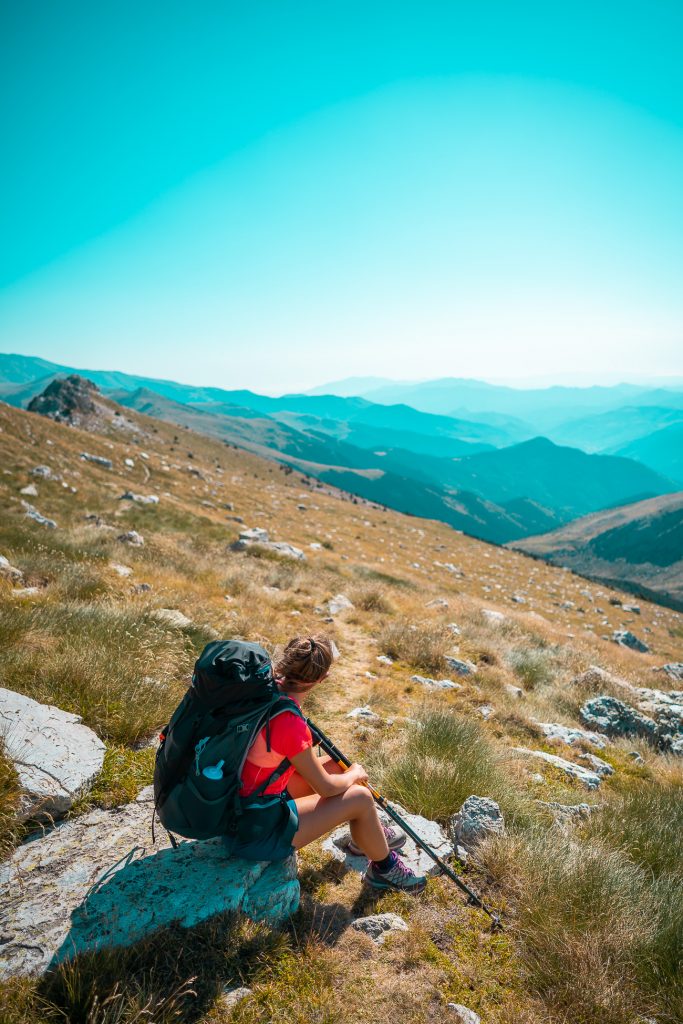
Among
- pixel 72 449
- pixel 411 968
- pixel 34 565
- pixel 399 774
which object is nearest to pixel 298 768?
pixel 411 968

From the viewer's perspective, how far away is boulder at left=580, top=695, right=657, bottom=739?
27.2 ft

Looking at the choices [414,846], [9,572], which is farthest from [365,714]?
[9,572]

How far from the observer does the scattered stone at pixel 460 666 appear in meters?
8.85

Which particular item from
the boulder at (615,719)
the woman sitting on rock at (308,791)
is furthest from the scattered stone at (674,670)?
the woman sitting on rock at (308,791)

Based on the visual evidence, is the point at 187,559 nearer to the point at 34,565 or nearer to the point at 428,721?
the point at 34,565

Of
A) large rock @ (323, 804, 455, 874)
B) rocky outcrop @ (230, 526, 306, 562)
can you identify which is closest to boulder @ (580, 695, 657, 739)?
large rock @ (323, 804, 455, 874)

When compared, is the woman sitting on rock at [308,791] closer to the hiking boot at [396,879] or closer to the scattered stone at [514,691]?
the hiking boot at [396,879]

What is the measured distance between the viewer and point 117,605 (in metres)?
7.33

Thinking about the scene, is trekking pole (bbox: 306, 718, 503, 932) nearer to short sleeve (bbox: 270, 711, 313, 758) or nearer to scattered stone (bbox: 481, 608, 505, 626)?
short sleeve (bbox: 270, 711, 313, 758)

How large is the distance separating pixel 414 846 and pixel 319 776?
1481 mm

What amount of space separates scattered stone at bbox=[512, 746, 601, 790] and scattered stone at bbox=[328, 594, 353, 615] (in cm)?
557

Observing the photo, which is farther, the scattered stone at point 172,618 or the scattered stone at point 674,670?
the scattered stone at point 674,670

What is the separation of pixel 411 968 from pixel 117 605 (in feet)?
19.7

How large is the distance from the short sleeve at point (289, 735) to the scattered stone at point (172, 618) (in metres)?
4.42
